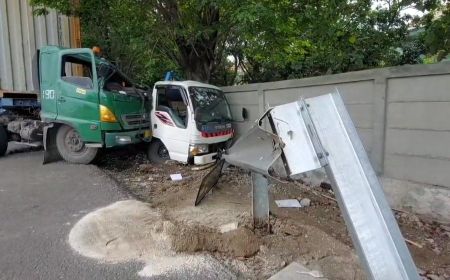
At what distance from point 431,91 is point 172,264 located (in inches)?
136

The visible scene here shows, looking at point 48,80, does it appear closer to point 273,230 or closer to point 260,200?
point 260,200

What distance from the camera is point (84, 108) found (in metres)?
6.21

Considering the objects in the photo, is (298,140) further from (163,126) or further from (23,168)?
(23,168)

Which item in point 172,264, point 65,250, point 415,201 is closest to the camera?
point 172,264

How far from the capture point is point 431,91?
158 inches

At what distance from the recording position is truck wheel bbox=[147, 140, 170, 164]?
725 cm

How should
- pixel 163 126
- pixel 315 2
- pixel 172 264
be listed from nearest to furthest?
pixel 172 264 → pixel 315 2 → pixel 163 126

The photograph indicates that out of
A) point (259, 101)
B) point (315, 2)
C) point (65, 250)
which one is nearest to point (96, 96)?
point (259, 101)

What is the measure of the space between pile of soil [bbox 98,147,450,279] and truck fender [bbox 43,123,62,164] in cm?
169

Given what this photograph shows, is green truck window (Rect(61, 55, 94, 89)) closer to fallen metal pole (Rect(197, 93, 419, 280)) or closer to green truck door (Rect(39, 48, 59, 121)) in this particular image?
green truck door (Rect(39, 48, 59, 121))

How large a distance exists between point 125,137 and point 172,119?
0.95 m

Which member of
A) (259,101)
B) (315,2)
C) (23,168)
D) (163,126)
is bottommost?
(23,168)

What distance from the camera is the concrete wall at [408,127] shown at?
3.97 m

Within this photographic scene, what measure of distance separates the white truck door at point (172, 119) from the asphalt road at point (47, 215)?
1471 mm
